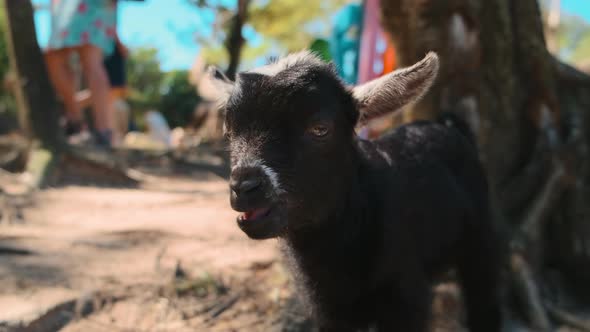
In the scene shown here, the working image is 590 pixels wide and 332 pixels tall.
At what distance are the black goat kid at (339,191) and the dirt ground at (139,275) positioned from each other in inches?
29.1

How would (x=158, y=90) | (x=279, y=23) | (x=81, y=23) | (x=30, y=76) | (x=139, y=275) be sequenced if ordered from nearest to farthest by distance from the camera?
(x=139, y=275) → (x=30, y=76) → (x=81, y=23) → (x=279, y=23) → (x=158, y=90)

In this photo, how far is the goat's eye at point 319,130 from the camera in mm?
1894

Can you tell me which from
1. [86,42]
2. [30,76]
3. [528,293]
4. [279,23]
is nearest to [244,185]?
[528,293]

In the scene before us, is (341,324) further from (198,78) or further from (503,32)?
(198,78)

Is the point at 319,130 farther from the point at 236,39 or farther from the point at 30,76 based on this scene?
the point at 236,39

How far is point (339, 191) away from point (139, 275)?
1702mm

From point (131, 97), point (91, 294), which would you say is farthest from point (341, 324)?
point (131, 97)

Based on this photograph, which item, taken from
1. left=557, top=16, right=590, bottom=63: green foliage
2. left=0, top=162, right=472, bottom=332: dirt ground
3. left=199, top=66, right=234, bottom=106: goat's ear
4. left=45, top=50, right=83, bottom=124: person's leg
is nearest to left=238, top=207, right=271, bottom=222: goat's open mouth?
left=199, top=66, right=234, bottom=106: goat's ear

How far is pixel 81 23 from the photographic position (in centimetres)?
593

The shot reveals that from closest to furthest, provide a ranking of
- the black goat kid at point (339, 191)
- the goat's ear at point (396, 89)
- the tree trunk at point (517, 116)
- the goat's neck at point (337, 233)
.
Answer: the black goat kid at point (339, 191) < the goat's ear at point (396, 89) < the goat's neck at point (337, 233) < the tree trunk at point (517, 116)

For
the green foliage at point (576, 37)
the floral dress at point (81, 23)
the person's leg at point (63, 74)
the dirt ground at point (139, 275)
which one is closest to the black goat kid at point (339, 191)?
the dirt ground at point (139, 275)

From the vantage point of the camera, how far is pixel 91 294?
2.73 m

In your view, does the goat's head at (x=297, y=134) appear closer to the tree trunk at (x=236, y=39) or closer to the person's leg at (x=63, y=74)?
the person's leg at (x=63, y=74)

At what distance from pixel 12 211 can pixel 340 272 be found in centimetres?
326
